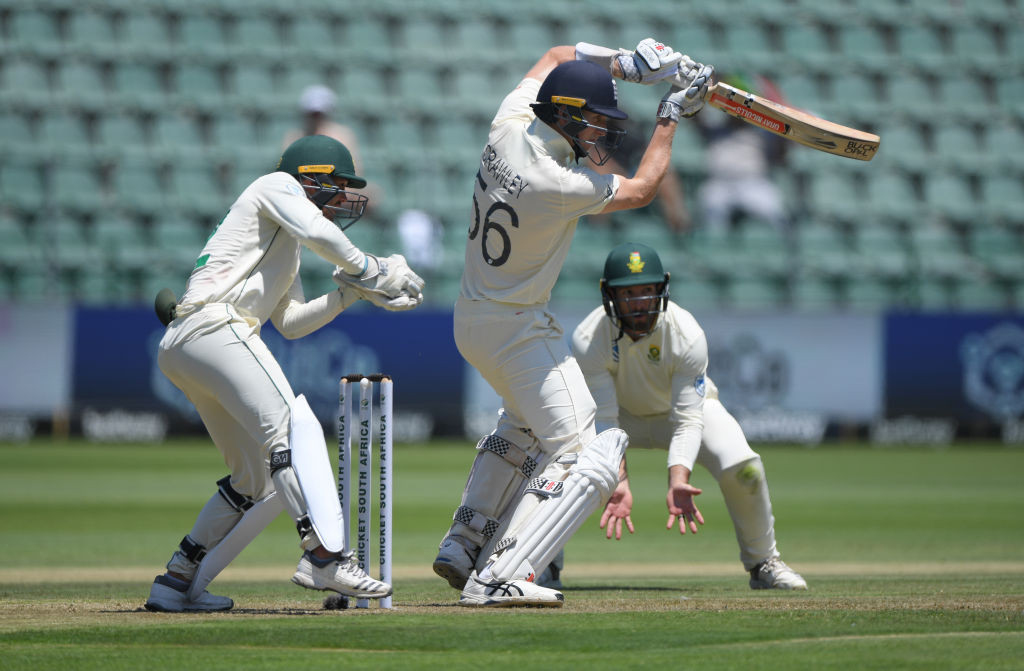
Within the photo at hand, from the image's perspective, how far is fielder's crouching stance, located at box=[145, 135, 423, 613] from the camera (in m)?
4.48

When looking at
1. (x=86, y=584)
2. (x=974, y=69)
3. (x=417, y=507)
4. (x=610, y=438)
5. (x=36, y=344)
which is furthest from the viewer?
(x=974, y=69)

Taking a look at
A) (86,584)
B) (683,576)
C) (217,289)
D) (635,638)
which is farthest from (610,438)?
(86,584)

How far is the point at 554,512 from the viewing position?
482 cm

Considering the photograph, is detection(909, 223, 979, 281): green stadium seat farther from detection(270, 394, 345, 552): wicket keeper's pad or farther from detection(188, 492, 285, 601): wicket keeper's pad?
detection(270, 394, 345, 552): wicket keeper's pad

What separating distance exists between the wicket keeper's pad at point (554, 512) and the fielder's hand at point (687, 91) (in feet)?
4.43

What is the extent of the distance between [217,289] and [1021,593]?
3498mm

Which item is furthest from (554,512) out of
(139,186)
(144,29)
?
(144,29)

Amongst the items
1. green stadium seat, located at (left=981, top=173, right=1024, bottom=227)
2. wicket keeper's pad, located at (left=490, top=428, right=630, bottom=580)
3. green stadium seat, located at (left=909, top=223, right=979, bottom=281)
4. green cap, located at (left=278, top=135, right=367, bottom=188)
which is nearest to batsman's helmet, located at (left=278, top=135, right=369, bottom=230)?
green cap, located at (left=278, top=135, right=367, bottom=188)

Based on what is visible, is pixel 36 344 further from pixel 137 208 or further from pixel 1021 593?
pixel 1021 593

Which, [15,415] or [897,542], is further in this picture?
[15,415]

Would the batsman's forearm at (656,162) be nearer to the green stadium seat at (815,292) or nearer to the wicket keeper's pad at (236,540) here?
the wicket keeper's pad at (236,540)

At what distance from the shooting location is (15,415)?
47.0ft

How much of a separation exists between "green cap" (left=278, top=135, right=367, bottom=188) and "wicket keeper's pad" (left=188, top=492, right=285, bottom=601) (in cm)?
124

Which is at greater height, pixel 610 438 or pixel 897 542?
pixel 610 438
